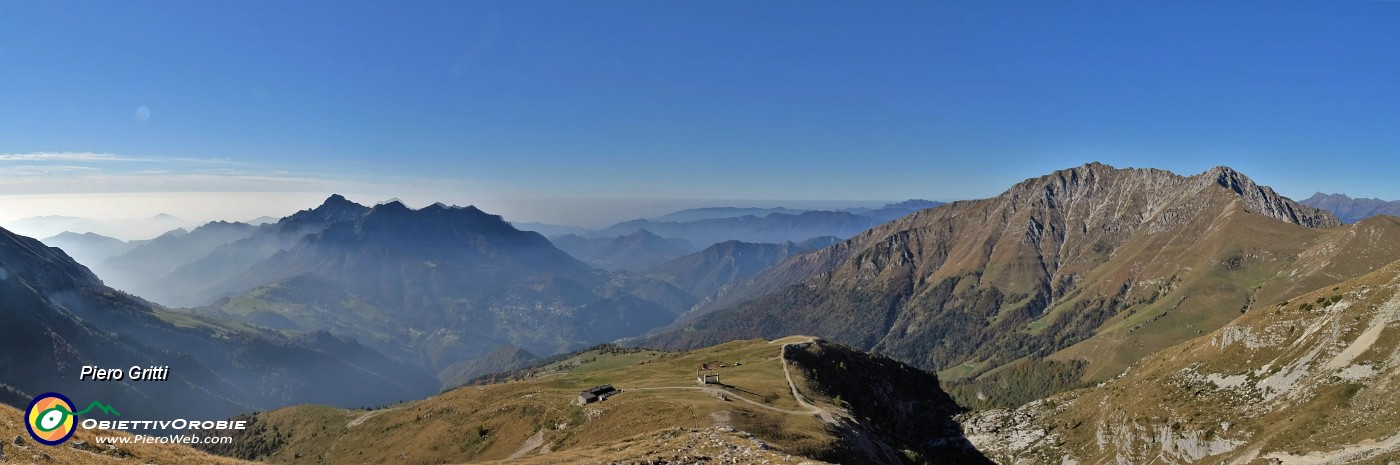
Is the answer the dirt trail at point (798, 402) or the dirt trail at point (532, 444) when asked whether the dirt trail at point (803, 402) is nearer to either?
the dirt trail at point (798, 402)

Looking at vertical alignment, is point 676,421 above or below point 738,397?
above

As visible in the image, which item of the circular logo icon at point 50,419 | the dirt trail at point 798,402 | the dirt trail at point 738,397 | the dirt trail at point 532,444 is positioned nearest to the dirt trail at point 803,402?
the dirt trail at point 798,402

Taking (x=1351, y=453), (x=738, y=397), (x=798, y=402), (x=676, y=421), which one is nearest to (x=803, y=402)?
(x=798, y=402)

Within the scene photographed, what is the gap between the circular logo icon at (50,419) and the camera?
118 ft

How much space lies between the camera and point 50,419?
120 ft

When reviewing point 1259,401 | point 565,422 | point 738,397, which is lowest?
point 565,422

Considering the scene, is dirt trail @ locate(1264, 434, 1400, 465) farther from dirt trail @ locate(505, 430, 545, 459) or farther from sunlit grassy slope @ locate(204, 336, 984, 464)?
dirt trail @ locate(505, 430, 545, 459)

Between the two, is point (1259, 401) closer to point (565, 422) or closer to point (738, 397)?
point (738, 397)

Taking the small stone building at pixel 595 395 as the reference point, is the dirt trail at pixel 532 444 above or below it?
below

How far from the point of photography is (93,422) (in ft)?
148

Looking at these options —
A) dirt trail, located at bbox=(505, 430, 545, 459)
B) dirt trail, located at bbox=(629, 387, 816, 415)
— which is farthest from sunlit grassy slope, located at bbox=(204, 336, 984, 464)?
dirt trail, located at bbox=(629, 387, 816, 415)

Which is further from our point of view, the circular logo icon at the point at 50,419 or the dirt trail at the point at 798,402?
the dirt trail at the point at 798,402

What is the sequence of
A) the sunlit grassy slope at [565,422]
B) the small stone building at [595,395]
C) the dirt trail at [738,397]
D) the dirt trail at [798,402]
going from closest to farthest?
1. the sunlit grassy slope at [565,422]
2. the dirt trail at [798,402]
3. the dirt trail at [738,397]
4. the small stone building at [595,395]

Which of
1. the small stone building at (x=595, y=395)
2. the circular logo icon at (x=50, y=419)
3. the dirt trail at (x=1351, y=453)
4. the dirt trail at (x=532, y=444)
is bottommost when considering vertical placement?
the dirt trail at (x=532, y=444)
